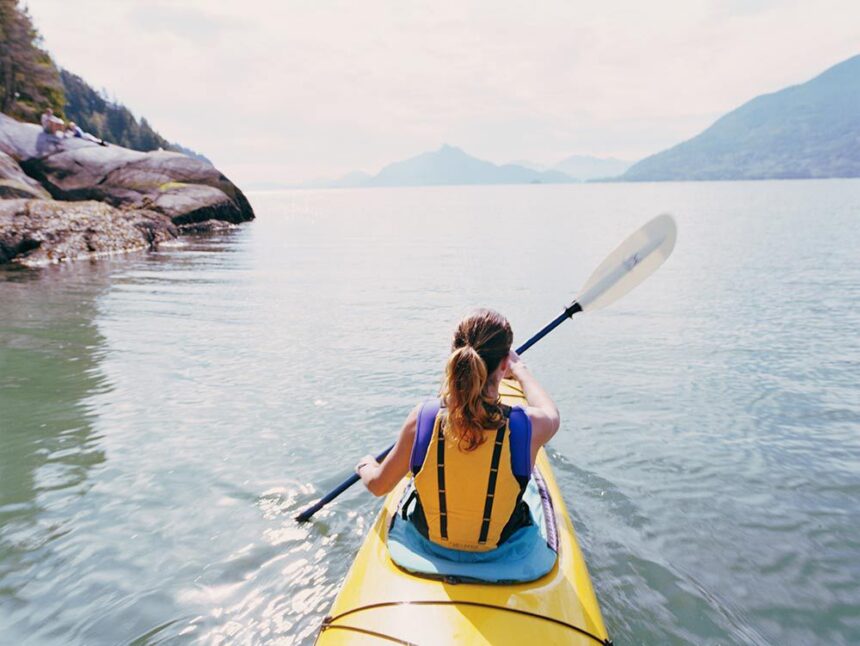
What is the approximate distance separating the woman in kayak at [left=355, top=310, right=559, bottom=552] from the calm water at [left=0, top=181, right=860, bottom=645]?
1.58 m

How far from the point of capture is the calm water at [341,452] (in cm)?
401


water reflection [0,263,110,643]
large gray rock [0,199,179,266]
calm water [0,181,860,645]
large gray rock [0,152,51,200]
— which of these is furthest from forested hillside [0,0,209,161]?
water reflection [0,263,110,643]

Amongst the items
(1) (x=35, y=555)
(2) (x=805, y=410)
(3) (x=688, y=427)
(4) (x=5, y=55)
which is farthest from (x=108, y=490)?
(4) (x=5, y=55)

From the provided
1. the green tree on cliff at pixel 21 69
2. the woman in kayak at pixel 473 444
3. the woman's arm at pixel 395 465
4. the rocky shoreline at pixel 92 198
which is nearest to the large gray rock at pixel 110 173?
the rocky shoreline at pixel 92 198

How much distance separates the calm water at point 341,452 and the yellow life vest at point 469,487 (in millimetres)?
1523

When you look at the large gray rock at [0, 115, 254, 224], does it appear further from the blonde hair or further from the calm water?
the blonde hair

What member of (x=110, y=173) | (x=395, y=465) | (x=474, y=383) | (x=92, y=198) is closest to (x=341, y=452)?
(x=395, y=465)

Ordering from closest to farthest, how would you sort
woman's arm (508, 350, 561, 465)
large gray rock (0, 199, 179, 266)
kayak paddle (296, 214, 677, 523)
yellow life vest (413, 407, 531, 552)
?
1. yellow life vest (413, 407, 531, 552)
2. woman's arm (508, 350, 561, 465)
3. kayak paddle (296, 214, 677, 523)
4. large gray rock (0, 199, 179, 266)

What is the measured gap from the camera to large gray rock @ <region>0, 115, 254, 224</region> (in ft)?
82.3

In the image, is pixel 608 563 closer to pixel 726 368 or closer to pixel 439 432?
pixel 439 432

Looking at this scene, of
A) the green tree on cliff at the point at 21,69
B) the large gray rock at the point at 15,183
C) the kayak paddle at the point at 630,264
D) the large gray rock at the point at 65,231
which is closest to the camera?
the kayak paddle at the point at 630,264

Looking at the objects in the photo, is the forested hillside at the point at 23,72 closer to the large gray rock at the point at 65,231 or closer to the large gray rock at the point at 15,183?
the large gray rock at the point at 15,183

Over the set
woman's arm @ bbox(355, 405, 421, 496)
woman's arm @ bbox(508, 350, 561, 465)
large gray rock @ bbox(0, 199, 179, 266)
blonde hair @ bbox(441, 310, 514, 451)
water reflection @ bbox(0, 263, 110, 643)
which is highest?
blonde hair @ bbox(441, 310, 514, 451)

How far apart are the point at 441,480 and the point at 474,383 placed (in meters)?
0.56
